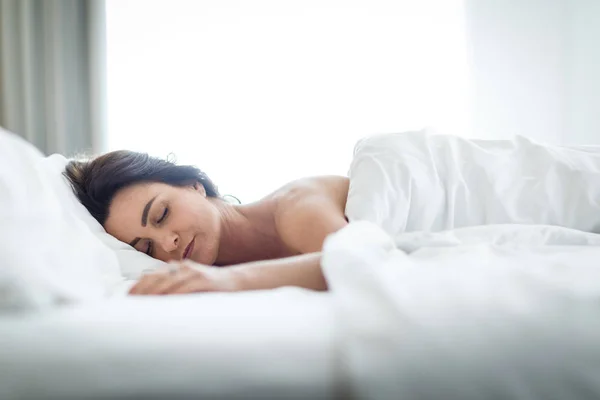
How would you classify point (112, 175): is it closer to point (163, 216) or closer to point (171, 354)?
point (163, 216)

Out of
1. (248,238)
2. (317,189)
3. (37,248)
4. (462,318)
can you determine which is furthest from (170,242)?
(462,318)

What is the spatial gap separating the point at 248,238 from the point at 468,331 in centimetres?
81

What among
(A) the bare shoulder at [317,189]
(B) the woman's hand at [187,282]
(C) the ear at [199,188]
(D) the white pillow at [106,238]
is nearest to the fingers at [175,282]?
(B) the woman's hand at [187,282]

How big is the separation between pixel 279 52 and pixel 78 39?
0.98m

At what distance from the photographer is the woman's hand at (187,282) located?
24.0 inches

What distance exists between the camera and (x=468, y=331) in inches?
16.1

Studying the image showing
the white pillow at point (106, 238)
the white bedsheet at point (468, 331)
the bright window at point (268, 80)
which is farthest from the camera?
the bright window at point (268, 80)

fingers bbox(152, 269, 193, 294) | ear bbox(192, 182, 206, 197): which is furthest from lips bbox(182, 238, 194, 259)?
fingers bbox(152, 269, 193, 294)

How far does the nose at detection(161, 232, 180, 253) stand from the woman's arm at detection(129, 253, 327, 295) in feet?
1.18

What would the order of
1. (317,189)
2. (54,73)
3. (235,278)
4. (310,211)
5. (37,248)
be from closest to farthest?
(37,248) → (235,278) → (310,211) → (317,189) → (54,73)

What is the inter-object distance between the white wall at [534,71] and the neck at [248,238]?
190 cm

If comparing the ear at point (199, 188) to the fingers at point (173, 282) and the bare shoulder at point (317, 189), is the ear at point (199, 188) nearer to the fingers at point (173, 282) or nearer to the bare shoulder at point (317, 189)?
the bare shoulder at point (317, 189)

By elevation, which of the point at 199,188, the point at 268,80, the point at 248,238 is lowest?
the point at 248,238

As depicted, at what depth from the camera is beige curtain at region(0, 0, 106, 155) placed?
8.17 ft
